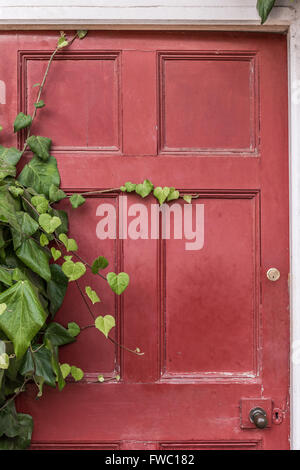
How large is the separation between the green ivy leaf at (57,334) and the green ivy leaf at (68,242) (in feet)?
0.79

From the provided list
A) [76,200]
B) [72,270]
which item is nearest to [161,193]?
[76,200]

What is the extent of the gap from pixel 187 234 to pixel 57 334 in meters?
0.51

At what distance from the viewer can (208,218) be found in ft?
4.66

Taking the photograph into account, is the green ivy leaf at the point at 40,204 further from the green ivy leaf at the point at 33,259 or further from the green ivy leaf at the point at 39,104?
the green ivy leaf at the point at 39,104

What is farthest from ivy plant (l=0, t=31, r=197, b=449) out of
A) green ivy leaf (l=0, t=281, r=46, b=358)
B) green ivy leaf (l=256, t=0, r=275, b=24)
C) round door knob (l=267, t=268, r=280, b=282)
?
green ivy leaf (l=256, t=0, r=275, b=24)

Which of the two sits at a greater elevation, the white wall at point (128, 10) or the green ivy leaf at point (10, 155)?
the white wall at point (128, 10)

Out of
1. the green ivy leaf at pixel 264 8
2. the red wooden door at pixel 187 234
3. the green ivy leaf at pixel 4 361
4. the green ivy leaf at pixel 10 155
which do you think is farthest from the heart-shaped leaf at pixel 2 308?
the green ivy leaf at pixel 264 8

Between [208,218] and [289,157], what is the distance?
32cm

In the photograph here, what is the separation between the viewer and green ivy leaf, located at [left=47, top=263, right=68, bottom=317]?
4.27 feet

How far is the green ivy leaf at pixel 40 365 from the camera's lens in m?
1.24

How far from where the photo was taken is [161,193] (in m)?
1.38
